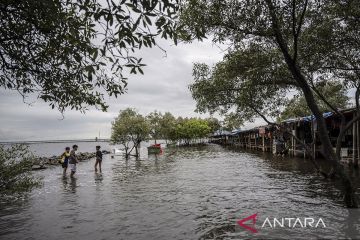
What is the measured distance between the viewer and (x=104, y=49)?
5012mm

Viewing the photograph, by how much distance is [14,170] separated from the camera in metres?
10.4

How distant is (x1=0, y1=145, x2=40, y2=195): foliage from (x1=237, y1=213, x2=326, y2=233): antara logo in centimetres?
687

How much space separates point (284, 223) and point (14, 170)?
835 cm

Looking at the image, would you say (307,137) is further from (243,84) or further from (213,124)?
(213,124)

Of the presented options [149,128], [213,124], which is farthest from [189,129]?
[149,128]

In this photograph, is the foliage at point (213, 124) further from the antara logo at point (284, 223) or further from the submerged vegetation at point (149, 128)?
the antara logo at point (284, 223)

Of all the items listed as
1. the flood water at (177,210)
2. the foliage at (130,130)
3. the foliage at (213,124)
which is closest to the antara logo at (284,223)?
the flood water at (177,210)

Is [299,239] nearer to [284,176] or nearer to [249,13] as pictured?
[249,13]

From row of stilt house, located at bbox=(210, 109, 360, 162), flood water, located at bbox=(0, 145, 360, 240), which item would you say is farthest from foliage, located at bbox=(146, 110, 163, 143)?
flood water, located at bbox=(0, 145, 360, 240)

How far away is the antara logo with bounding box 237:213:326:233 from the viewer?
868 cm

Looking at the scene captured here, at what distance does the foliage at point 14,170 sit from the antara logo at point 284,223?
687 centimetres

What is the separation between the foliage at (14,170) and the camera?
10.1 meters

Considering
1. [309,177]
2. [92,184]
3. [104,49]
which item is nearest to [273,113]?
[309,177]

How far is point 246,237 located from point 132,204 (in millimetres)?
5518
